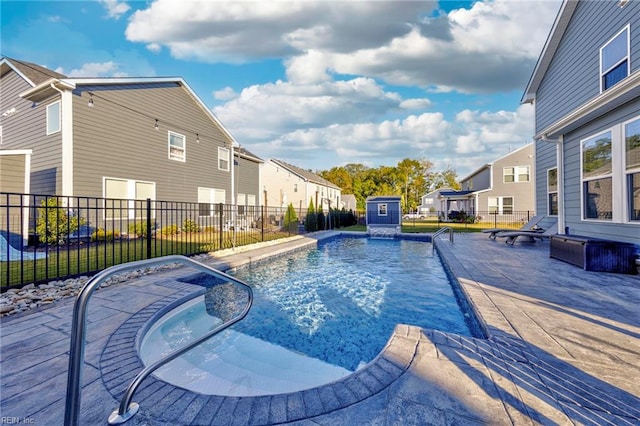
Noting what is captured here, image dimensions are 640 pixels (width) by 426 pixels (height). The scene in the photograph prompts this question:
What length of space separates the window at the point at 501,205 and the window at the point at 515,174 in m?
1.58

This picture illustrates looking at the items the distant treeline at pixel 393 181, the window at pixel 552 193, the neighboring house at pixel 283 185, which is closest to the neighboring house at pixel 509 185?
the window at pixel 552 193

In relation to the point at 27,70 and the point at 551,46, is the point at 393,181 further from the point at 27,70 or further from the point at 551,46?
the point at 27,70

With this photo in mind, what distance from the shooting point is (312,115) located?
24.2 meters

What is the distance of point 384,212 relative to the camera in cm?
1967

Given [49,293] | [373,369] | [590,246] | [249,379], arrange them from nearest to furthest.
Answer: [373,369], [249,379], [49,293], [590,246]

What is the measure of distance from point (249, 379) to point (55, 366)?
1615 millimetres

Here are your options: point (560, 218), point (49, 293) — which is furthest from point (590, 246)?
point (49, 293)

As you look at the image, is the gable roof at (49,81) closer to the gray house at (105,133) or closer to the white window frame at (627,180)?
the gray house at (105,133)

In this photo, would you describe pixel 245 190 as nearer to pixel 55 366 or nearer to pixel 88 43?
pixel 88 43

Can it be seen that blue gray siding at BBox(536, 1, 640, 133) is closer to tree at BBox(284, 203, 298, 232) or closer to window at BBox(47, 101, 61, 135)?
tree at BBox(284, 203, 298, 232)

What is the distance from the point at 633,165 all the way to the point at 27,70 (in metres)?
17.6

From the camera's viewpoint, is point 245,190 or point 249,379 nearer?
point 249,379

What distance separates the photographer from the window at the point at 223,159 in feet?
49.2

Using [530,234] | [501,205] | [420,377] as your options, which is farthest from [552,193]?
[501,205]
